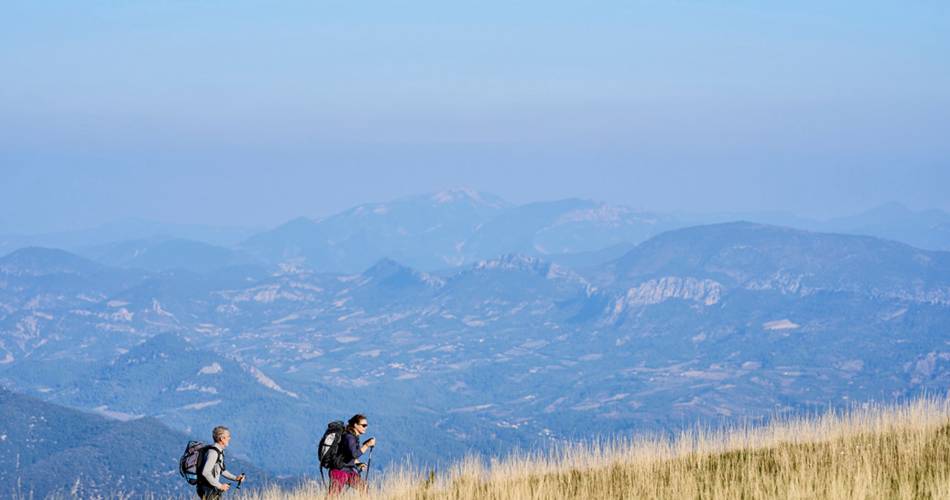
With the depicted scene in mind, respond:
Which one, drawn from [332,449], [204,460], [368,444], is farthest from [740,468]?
[204,460]

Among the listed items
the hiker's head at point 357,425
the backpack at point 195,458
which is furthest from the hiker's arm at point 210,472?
the hiker's head at point 357,425

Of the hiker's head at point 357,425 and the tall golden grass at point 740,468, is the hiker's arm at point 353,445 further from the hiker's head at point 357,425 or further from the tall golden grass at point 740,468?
the tall golden grass at point 740,468

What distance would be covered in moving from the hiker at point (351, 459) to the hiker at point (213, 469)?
172cm

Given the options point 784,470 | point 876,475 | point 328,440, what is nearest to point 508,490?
point 328,440

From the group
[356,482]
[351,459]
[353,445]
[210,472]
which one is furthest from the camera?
[356,482]

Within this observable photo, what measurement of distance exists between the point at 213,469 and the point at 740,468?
862 cm

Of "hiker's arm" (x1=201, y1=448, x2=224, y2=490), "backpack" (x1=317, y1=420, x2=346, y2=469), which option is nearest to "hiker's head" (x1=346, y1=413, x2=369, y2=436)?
"backpack" (x1=317, y1=420, x2=346, y2=469)

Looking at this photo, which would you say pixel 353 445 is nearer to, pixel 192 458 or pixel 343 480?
pixel 343 480

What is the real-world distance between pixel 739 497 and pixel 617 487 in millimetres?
2853

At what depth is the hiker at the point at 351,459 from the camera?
1942 cm

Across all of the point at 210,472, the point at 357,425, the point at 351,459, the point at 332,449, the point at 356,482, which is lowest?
the point at 356,482

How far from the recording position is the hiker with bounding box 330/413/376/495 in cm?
1942

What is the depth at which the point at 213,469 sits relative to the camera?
18484mm

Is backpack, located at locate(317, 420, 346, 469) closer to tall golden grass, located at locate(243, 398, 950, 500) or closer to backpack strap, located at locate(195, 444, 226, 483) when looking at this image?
tall golden grass, located at locate(243, 398, 950, 500)
